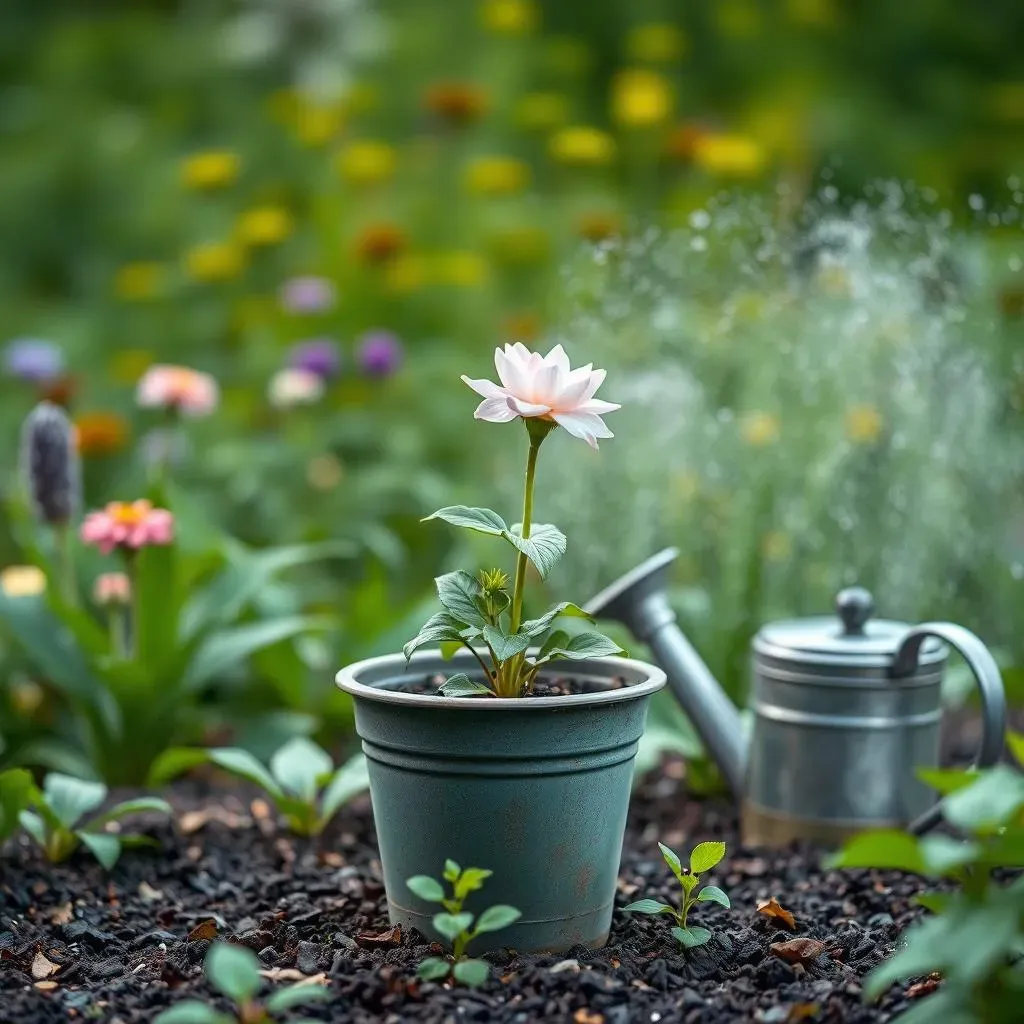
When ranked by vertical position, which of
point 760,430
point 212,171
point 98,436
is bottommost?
point 98,436

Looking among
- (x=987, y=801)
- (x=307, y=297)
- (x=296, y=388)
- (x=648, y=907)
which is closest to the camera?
(x=987, y=801)

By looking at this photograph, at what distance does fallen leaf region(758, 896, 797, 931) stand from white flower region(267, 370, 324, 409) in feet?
7.01

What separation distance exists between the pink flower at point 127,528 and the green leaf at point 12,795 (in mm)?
565

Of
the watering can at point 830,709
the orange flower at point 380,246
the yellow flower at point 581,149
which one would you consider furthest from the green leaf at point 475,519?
the yellow flower at point 581,149

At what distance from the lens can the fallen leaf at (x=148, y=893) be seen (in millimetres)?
2133

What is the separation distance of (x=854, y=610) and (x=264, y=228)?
2.93m

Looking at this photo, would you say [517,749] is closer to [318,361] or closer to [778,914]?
[778,914]

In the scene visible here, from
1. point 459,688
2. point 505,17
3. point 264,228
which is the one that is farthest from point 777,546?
point 505,17

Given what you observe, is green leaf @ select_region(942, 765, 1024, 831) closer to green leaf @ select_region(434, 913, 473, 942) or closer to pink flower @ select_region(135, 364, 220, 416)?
green leaf @ select_region(434, 913, 473, 942)

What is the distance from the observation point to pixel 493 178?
16.0ft

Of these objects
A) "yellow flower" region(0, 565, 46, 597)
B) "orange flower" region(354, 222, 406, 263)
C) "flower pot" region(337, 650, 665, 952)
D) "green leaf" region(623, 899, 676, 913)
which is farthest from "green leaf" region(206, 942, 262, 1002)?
"orange flower" region(354, 222, 406, 263)

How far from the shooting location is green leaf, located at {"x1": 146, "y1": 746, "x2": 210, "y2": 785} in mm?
2443

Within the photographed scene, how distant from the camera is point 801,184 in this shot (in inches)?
203

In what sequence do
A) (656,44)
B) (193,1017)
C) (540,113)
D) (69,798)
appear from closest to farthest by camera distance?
(193,1017), (69,798), (540,113), (656,44)
